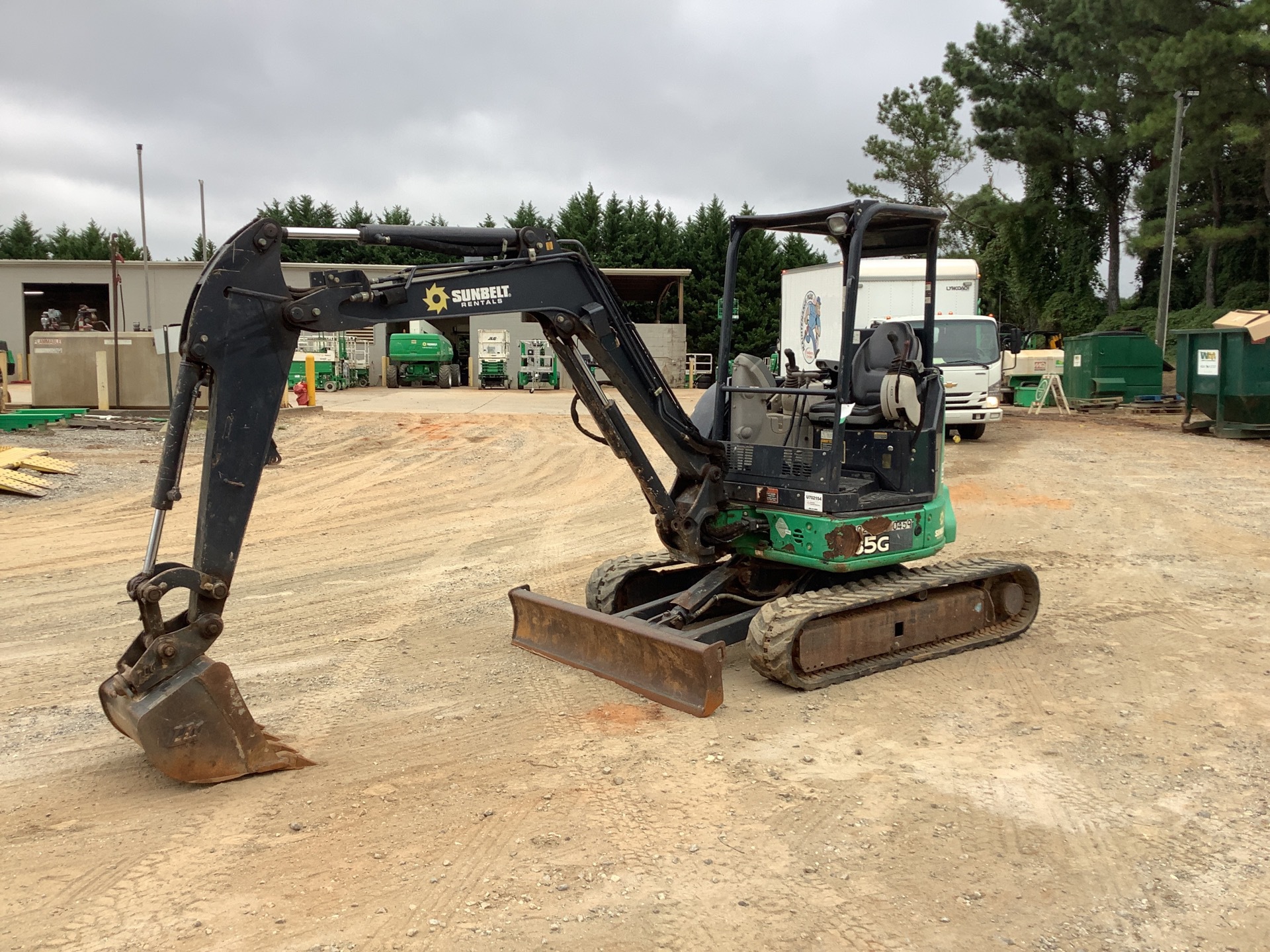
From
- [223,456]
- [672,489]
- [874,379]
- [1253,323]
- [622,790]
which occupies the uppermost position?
[1253,323]

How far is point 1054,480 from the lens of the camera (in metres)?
14.6

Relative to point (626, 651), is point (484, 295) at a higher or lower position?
higher

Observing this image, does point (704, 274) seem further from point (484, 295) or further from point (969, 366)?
point (484, 295)

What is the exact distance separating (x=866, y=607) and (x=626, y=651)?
4.84ft

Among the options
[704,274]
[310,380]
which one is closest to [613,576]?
[310,380]

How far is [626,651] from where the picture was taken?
6.21m

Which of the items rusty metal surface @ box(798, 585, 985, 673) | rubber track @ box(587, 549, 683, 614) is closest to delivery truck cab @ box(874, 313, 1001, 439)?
rusty metal surface @ box(798, 585, 985, 673)

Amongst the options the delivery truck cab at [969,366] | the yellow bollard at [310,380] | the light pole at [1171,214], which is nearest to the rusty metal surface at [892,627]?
the delivery truck cab at [969,366]

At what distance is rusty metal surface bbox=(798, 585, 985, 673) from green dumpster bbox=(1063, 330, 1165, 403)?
66.8 ft

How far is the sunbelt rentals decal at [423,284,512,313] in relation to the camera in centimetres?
540

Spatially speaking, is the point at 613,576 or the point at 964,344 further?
the point at 964,344

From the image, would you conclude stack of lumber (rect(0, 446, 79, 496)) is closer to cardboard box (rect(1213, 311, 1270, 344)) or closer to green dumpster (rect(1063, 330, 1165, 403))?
cardboard box (rect(1213, 311, 1270, 344))

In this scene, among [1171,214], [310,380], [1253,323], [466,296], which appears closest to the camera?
[466,296]

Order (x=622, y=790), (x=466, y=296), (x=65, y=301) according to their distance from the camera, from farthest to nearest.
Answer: (x=65, y=301), (x=466, y=296), (x=622, y=790)
